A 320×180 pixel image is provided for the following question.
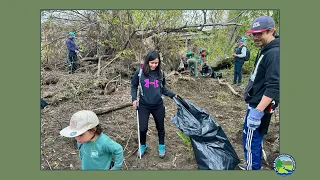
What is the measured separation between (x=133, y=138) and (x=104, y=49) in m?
1.82

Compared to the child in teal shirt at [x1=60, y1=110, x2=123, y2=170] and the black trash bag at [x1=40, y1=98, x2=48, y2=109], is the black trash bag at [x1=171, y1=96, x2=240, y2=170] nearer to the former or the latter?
the child in teal shirt at [x1=60, y1=110, x2=123, y2=170]

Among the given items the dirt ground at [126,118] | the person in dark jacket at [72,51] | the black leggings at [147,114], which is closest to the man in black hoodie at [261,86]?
the dirt ground at [126,118]

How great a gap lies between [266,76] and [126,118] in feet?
7.69

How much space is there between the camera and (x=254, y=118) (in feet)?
9.75

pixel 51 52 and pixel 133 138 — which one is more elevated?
pixel 51 52

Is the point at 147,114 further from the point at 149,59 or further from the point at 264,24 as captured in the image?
the point at 264,24

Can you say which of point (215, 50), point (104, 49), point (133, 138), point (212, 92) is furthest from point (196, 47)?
point (133, 138)

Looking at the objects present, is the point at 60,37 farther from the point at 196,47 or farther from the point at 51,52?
the point at 196,47

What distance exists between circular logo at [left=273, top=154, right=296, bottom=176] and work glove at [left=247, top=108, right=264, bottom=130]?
19.8 inches

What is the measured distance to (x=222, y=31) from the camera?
15.1 ft

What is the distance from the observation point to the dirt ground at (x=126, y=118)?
3.66m

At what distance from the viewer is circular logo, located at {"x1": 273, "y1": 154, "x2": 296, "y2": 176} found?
10.3 feet

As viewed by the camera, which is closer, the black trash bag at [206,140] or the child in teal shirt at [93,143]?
the child in teal shirt at [93,143]

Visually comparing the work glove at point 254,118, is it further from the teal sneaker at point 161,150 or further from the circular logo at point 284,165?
the teal sneaker at point 161,150
